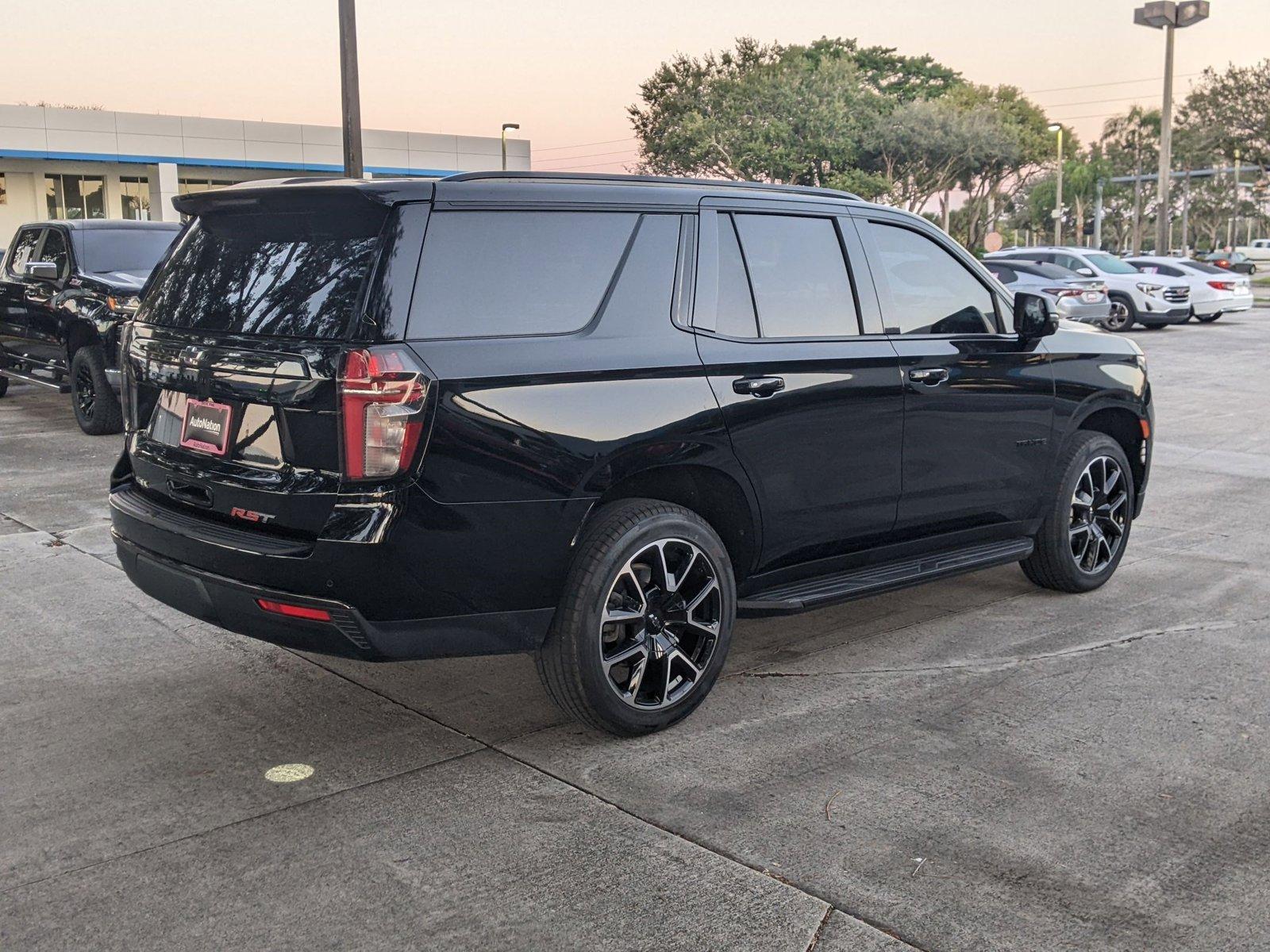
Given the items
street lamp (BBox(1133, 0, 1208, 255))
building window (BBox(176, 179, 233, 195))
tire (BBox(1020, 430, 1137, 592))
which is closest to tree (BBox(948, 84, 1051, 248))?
street lamp (BBox(1133, 0, 1208, 255))

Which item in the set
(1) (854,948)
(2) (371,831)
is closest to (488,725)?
(2) (371,831)

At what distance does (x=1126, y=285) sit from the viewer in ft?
82.3

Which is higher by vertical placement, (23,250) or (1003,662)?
(23,250)

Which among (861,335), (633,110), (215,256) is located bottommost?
(861,335)

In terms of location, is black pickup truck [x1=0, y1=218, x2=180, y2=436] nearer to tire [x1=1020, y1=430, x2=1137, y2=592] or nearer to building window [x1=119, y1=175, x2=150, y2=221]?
tire [x1=1020, y1=430, x2=1137, y2=592]

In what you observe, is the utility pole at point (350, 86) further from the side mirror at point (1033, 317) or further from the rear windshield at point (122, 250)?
the side mirror at point (1033, 317)

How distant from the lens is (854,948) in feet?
9.97

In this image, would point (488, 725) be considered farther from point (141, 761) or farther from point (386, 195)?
point (386, 195)

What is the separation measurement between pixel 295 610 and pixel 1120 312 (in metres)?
23.9

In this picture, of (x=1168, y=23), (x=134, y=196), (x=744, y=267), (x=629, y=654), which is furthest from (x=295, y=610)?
(x=134, y=196)

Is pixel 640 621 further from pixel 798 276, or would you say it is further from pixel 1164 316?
pixel 1164 316

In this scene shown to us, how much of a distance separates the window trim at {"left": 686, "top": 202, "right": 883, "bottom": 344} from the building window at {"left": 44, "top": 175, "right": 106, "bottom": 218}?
47.5 meters

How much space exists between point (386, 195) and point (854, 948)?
98.3 inches

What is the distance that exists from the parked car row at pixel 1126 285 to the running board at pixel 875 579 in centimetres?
1746
